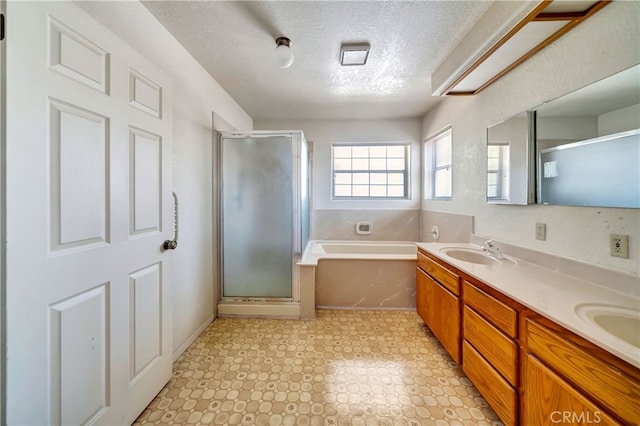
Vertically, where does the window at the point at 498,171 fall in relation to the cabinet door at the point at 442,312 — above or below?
above

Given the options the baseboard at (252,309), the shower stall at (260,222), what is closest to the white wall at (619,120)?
the shower stall at (260,222)

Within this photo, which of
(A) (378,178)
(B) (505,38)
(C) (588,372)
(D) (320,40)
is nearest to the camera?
(C) (588,372)

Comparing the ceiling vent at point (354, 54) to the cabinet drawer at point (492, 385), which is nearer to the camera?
the cabinet drawer at point (492, 385)

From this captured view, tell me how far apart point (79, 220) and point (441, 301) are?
2247 millimetres

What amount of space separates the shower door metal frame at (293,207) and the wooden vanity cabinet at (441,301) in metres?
1.24

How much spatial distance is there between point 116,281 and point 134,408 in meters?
0.73

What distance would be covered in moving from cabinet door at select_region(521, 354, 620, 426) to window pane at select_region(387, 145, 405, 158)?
3143 millimetres

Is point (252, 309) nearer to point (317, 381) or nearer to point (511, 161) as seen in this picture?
point (317, 381)

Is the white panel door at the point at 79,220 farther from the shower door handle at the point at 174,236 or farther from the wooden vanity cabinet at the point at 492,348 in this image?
the wooden vanity cabinet at the point at 492,348

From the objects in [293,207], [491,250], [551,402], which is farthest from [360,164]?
[551,402]

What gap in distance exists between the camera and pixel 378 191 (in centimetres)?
381

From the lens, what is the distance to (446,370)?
1694 mm

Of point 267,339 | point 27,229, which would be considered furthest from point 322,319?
point 27,229

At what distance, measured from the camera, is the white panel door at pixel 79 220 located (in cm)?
79
